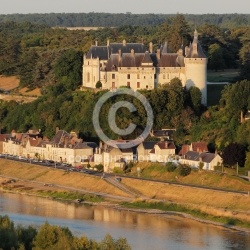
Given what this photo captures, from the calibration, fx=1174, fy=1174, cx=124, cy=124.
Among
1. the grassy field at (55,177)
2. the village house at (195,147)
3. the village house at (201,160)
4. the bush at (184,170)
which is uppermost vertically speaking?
the village house at (195,147)

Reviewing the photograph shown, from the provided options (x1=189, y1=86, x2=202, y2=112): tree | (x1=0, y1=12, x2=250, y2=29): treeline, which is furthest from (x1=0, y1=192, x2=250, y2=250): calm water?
(x1=0, y1=12, x2=250, y2=29): treeline

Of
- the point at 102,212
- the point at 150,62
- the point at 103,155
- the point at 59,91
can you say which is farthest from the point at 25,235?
the point at 59,91

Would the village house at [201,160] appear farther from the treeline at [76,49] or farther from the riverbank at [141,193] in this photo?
the treeline at [76,49]

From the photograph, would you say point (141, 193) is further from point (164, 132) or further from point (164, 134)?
point (164, 132)

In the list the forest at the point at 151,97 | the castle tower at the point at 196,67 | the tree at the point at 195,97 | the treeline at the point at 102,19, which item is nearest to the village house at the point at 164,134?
the forest at the point at 151,97

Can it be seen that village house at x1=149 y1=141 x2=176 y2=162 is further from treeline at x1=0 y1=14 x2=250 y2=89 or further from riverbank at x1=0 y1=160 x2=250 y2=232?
treeline at x1=0 y1=14 x2=250 y2=89

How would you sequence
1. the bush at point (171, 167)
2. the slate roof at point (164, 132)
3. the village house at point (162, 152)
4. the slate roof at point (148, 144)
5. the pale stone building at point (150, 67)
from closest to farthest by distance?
the bush at point (171, 167) → the village house at point (162, 152) → the slate roof at point (148, 144) → the slate roof at point (164, 132) → the pale stone building at point (150, 67)

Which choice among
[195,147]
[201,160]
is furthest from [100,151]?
[201,160]
